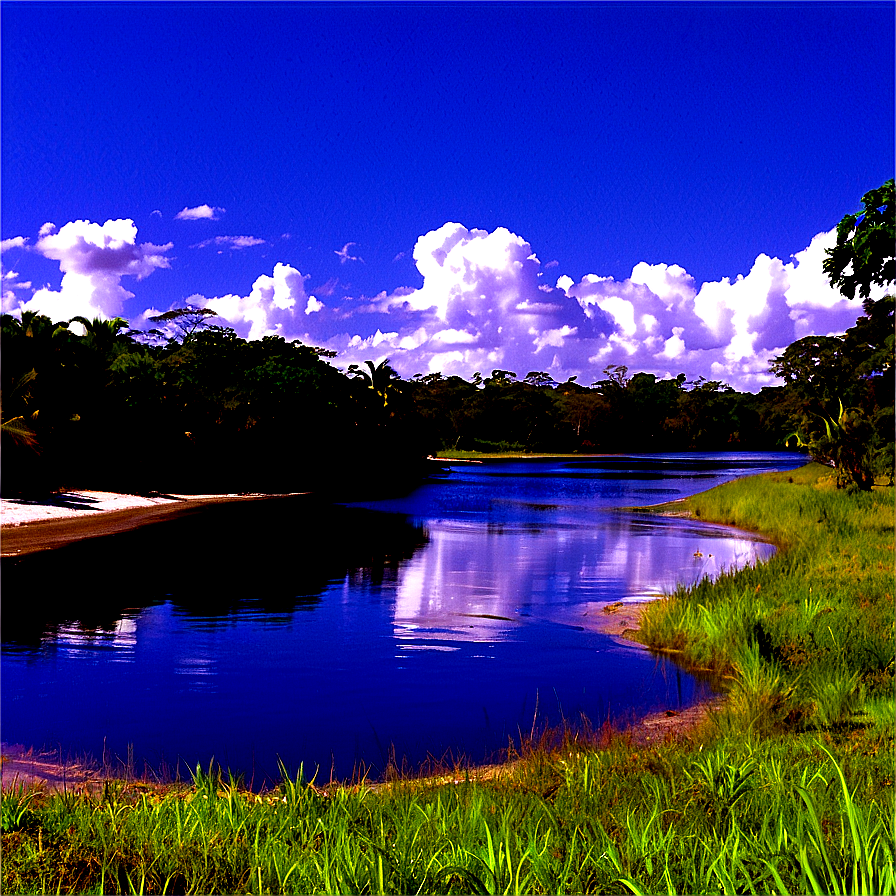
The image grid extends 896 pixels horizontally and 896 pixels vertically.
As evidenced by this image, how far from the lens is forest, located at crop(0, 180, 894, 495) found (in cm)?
3344

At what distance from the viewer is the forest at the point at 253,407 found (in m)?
33.4

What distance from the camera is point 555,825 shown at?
538cm

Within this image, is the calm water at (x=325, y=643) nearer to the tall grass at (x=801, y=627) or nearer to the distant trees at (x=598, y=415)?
the tall grass at (x=801, y=627)

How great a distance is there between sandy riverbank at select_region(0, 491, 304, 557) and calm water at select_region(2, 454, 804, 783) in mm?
1443

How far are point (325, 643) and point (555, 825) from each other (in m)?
10.2

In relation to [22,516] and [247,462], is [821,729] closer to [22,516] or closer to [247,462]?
[22,516]

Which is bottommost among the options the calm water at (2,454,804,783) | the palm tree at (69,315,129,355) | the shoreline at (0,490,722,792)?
the calm water at (2,454,804,783)

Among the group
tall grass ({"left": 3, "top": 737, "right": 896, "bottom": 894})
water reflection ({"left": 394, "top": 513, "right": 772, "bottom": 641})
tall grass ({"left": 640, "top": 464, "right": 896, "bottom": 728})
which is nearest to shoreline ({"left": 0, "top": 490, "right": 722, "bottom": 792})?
tall grass ({"left": 640, "top": 464, "right": 896, "bottom": 728})

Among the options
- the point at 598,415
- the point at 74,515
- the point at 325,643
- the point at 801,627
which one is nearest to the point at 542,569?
the point at 325,643

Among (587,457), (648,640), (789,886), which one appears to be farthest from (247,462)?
(587,457)

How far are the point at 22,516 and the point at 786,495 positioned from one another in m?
28.6

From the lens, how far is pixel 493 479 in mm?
70375

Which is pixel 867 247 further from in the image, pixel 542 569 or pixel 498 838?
pixel 498 838

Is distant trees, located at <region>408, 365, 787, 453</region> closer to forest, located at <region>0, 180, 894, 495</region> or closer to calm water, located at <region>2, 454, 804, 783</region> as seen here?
forest, located at <region>0, 180, 894, 495</region>
